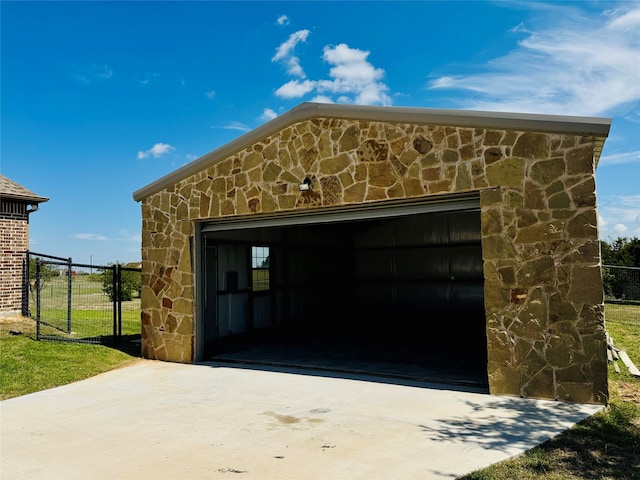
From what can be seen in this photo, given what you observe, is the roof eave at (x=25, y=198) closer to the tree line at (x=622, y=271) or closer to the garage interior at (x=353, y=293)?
the garage interior at (x=353, y=293)

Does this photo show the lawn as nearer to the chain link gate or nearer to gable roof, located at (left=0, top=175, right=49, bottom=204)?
the chain link gate

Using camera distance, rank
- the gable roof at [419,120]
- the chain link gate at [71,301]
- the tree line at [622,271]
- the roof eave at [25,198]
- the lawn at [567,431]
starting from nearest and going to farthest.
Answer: the lawn at [567,431] < the gable roof at [419,120] < the chain link gate at [71,301] < the roof eave at [25,198] < the tree line at [622,271]

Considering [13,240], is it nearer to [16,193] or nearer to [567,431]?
[16,193]

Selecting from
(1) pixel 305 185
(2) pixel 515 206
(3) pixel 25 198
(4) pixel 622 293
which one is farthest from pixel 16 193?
(4) pixel 622 293

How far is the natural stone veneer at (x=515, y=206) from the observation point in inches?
251

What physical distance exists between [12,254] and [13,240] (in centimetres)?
38

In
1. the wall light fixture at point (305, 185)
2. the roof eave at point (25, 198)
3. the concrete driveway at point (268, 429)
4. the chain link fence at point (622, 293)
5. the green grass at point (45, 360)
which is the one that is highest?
the roof eave at point (25, 198)

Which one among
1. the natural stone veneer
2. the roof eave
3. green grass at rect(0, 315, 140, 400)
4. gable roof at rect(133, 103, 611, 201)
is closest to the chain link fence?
gable roof at rect(133, 103, 611, 201)

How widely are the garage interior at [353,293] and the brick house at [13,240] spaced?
212 inches

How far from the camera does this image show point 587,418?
18.9ft

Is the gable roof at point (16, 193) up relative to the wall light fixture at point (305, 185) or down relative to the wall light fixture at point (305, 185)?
up

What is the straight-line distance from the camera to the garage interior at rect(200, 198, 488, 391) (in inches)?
370

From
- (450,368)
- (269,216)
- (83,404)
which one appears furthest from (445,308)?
(83,404)

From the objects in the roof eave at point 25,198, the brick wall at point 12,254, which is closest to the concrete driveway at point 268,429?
the brick wall at point 12,254
